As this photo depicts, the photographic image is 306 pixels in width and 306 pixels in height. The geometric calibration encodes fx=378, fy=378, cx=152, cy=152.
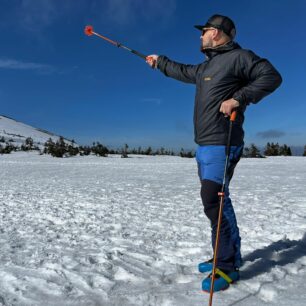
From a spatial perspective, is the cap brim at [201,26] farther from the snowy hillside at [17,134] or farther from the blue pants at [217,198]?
the snowy hillside at [17,134]

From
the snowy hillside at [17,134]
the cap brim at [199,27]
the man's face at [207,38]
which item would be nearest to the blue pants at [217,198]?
the man's face at [207,38]

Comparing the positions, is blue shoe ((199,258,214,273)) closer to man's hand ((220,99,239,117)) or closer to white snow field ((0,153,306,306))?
white snow field ((0,153,306,306))

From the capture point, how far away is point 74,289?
2953 mm

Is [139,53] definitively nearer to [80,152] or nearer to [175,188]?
[175,188]

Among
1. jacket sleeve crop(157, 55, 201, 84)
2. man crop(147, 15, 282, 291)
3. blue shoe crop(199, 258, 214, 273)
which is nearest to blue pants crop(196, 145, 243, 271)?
man crop(147, 15, 282, 291)

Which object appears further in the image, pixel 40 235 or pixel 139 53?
pixel 40 235

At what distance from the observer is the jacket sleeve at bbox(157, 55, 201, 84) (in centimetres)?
353

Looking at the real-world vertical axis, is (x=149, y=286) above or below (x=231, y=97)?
below

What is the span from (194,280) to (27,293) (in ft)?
4.37

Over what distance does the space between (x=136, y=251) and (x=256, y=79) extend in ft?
7.10

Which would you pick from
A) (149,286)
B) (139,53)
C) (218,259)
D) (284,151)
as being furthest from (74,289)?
(284,151)

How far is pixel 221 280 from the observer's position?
2945 millimetres

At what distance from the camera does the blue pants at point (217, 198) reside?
3.11 m

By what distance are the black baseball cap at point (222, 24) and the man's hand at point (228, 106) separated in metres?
0.67
